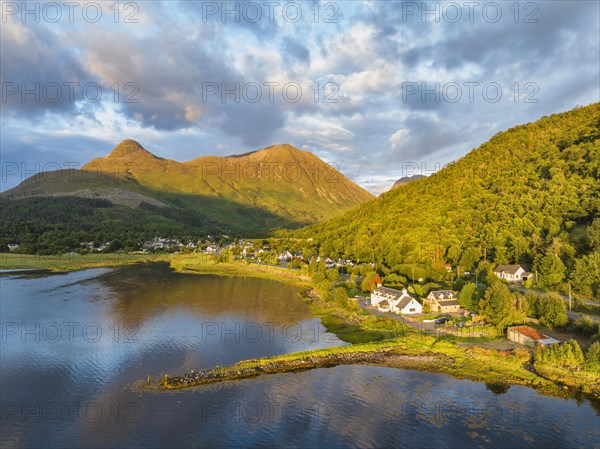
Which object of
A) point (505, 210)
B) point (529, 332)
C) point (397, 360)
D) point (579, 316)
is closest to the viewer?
point (397, 360)

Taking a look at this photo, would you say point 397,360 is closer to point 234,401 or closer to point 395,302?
point 395,302

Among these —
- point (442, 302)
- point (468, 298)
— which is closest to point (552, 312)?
point (468, 298)

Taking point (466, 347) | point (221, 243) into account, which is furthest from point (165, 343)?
point (221, 243)

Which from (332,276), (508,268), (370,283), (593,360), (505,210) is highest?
(505,210)

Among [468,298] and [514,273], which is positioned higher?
[514,273]

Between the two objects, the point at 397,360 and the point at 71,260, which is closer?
the point at 397,360

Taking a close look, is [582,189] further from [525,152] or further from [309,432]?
[309,432]
